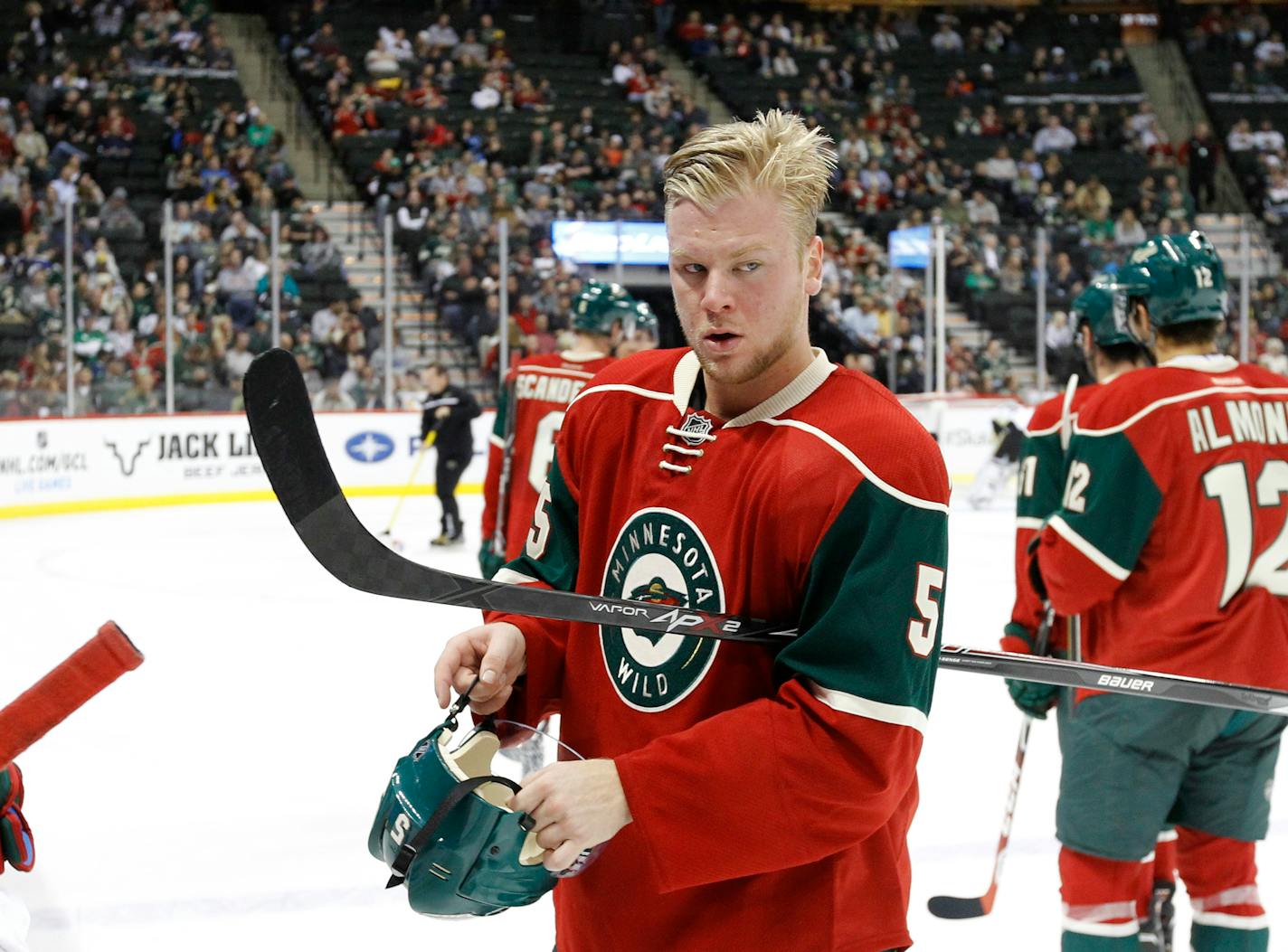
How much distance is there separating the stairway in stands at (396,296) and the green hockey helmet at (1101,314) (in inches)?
370

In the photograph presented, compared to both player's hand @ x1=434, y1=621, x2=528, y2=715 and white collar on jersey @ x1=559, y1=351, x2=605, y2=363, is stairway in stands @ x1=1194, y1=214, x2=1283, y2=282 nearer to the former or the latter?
white collar on jersey @ x1=559, y1=351, x2=605, y2=363

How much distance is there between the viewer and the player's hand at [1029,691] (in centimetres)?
247

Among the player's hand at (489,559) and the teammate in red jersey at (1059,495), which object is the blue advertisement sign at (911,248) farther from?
the teammate in red jersey at (1059,495)

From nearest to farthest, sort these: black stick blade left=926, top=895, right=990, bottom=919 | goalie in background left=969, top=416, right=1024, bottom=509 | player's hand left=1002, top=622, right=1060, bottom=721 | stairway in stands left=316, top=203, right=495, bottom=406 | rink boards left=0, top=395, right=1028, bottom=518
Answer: player's hand left=1002, top=622, right=1060, bottom=721 → black stick blade left=926, top=895, right=990, bottom=919 → rink boards left=0, top=395, right=1028, bottom=518 → goalie in background left=969, top=416, right=1024, bottom=509 → stairway in stands left=316, top=203, right=495, bottom=406

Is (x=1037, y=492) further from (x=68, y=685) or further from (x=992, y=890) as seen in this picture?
(x=68, y=685)

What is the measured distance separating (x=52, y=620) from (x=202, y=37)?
11637mm

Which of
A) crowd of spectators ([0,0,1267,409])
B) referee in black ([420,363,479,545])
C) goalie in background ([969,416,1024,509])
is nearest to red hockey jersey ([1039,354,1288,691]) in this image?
referee in black ([420,363,479,545])

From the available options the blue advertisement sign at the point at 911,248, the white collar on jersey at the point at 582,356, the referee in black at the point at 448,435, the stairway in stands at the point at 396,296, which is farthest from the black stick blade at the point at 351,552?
the blue advertisement sign at the point at 911,248

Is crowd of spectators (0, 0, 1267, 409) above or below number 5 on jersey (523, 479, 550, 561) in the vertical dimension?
above

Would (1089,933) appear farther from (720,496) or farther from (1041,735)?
(1041,735)

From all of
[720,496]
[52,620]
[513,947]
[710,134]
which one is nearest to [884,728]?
[720,496]

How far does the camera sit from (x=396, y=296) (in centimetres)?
1180

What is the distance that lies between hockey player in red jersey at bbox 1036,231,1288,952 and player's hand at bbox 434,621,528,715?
3.91ft

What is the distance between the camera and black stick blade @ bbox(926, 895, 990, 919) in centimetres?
304
